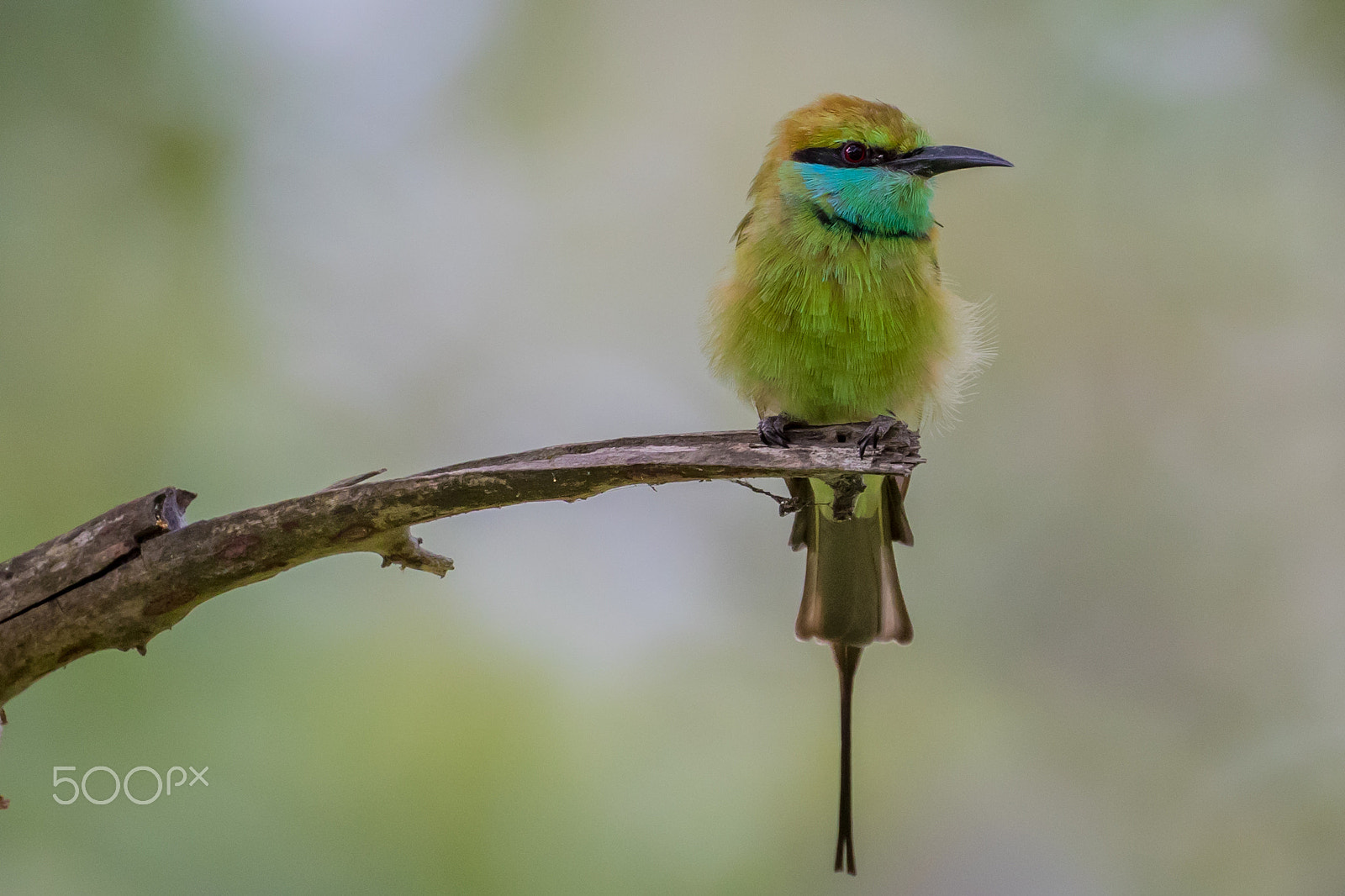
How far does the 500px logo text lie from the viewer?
7.70 ft

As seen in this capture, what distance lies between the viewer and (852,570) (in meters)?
2.19

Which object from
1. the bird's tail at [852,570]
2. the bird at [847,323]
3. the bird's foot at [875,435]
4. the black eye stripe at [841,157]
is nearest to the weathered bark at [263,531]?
the bird's foot at [875,435]

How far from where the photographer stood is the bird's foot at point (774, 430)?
169 centimetres

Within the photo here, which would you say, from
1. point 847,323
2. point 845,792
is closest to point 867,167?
point 847,323

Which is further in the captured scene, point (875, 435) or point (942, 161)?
point (942, 161)

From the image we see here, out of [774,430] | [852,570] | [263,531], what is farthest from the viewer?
[852,570]

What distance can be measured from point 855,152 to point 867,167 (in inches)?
1.4

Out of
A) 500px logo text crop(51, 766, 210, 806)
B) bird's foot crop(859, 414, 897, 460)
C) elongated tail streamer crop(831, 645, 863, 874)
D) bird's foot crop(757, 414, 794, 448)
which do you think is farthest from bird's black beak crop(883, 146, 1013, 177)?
500px logo text crop(51, 766, 210, 806)

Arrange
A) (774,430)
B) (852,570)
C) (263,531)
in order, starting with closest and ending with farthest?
(263,531) < (774,430) < (852,570)

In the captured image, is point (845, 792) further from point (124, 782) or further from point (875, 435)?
point (124, 782)

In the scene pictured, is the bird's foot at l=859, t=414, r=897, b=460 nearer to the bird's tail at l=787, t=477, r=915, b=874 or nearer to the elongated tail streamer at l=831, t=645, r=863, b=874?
the bird's tail at l=787, t=477, r=915, b=874

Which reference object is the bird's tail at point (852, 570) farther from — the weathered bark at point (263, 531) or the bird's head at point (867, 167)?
the weathered bark at point (263, 531)

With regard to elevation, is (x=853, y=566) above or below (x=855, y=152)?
below

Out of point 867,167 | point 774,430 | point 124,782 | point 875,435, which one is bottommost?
point 124,782
